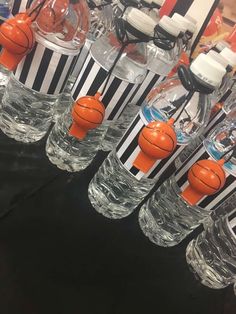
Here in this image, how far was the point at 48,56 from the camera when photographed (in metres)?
0.58

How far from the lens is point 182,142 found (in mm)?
600

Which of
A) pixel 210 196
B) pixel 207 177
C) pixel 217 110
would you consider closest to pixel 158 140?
pixel 207 177

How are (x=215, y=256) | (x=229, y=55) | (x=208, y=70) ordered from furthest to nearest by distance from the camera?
(x=215, y=256) < (x=229, y=55) < (x=208, y=70)

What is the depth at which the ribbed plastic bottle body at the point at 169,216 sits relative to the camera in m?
0.71

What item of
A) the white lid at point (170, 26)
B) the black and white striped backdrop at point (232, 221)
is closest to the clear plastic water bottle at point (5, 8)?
the white lid at point (170, 26)

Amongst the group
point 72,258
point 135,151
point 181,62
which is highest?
point 181,62

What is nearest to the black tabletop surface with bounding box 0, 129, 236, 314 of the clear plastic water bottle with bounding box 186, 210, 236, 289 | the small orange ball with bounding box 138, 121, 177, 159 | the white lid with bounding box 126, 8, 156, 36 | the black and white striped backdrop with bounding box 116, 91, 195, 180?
the clear plastic water bottle with bounding box 186, 210, 236, 289

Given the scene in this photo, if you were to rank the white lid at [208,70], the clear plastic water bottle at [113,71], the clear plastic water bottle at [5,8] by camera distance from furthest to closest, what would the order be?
the clear plastic water bottle at [5,8]
the clear plastic water bottle at [113,71]
the white lid at [208,70]

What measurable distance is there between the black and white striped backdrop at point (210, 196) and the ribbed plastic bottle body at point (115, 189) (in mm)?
66

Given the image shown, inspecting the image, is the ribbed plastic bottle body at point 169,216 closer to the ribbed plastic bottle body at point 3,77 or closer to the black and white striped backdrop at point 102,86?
the black and white striped backdrop at point 102,86

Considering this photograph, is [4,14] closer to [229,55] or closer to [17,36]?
[17,36]

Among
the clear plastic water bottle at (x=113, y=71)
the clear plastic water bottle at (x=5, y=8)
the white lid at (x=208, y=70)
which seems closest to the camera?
the white lid at (x=208, y=70)

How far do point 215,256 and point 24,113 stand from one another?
50 centimetres

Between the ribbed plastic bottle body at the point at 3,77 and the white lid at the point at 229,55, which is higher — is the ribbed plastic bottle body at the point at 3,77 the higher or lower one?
the lower one
